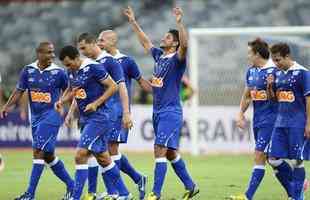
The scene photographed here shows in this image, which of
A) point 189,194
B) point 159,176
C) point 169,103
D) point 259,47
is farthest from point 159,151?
point 259,47

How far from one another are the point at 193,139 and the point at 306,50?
3.47 metres

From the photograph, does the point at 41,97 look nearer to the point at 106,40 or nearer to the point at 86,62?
the point at 106,40

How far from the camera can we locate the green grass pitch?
14070 millimetres

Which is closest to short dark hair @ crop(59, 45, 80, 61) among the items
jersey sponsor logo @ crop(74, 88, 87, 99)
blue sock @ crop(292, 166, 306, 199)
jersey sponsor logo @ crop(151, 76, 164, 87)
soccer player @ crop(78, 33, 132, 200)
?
soccer player @ crop(78, 33, 132, 200)

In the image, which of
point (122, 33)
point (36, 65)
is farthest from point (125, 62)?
point (122, 33)

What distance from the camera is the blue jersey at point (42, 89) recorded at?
13.1 meters

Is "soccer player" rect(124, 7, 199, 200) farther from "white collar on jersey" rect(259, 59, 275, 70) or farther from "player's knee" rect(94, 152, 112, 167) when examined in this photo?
"white collar on jersey" rect(259, 59, 275, 70)

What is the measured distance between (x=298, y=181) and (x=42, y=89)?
3831 millimetres

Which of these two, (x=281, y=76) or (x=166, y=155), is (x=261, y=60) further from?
(x=166, y=155)

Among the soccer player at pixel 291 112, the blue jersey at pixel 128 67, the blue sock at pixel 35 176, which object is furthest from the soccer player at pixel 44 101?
the soccer player at pixel 291 112

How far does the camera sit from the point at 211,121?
2322 centimetres

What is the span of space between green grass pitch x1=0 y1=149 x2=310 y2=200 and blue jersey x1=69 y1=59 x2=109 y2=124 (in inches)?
84.0

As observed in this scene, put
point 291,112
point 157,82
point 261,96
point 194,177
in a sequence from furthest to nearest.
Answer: point 194,177 → point 157,82 → point 261,96 → point 291,112

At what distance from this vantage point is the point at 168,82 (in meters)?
12.8
